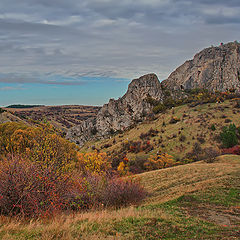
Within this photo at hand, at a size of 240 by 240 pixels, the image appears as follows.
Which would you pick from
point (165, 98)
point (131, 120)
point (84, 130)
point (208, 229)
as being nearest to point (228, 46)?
point (165, 98)

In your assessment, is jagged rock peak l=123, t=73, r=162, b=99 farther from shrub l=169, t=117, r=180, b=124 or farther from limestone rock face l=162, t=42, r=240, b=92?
shrub l=169, t=117, r=180, b=124

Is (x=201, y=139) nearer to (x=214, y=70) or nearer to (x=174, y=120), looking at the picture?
(x=174, y=120)

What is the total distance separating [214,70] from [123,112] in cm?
8922

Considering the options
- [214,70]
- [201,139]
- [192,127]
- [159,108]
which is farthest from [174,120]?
[214,70]

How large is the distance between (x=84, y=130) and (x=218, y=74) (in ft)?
364

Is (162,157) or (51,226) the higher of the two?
(51,226)

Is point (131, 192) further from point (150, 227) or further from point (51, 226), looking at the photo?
point (51, 226)

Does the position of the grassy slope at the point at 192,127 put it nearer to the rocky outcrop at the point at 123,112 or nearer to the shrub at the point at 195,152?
the shrub at the point at 195,152

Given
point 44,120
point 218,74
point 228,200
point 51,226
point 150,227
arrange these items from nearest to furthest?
point 51,226 → point 150,227 → point 228,200 → point 44,120 → point 218,74

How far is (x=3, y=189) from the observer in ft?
26.2

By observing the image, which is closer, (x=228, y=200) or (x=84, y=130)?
(x=228, y=200)

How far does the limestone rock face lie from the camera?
145125 millimetres

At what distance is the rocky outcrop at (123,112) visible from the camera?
109m

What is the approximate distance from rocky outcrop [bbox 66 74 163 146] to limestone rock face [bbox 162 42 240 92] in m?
26.2
